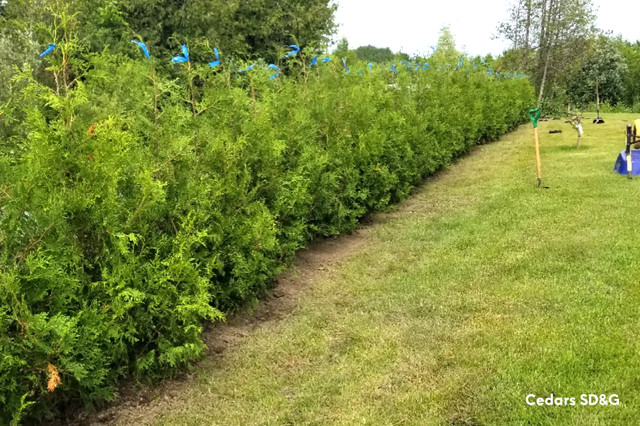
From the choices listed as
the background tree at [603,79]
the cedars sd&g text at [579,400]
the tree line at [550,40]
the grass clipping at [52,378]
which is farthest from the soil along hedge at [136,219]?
the background tree at [603,79]

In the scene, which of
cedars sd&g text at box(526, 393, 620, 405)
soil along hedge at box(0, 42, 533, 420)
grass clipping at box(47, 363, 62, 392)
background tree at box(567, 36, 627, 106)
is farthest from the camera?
background tree at box(567, 36, 627, 106)

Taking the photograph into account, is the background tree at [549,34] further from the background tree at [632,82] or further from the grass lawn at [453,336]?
the grass lawn at [453,336]

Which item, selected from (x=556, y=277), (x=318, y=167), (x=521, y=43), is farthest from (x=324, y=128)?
(x=521, y=43)

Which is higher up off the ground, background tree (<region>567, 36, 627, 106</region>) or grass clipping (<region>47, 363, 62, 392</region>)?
background tree (<region>567, 36, 627, 106</region>)

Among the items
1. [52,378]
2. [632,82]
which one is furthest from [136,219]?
[632,82]

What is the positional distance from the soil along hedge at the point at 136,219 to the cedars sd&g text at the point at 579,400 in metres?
1.99

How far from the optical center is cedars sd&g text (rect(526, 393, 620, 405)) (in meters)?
2.87

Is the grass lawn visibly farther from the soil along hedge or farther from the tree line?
the tree line

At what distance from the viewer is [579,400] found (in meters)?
2.89

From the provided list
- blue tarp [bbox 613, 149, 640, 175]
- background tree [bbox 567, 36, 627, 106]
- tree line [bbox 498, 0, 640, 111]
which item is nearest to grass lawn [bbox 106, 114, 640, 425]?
blue tarp [bbox 613, 149, 640, 175]

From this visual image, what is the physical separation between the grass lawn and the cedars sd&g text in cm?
3

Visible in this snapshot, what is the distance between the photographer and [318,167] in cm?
571

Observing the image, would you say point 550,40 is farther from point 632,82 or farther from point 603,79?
point 632,82

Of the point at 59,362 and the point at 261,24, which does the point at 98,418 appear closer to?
the point at 59,362
